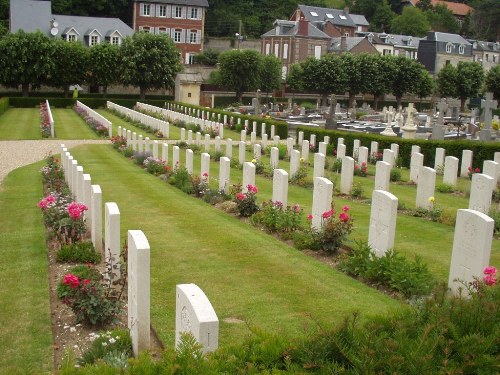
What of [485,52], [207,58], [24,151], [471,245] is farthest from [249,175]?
[485,52]

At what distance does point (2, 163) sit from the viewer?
20.9 meters

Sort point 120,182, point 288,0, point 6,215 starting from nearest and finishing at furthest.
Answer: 1. point 6,215
2. point 120,182
3. point 288,0

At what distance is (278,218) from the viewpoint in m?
11.1

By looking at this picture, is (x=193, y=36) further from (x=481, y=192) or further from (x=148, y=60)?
(x=481, y=192)

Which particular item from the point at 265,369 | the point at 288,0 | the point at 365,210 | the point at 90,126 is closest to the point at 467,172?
the point at 365,210

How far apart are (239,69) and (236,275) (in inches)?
1899

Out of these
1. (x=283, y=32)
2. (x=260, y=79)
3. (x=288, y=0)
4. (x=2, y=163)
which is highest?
(x=288, y=0)

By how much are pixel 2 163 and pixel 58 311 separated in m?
15.2

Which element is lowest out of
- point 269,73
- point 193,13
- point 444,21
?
point 269,73


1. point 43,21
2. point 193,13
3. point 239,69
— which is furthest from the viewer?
point 193,13

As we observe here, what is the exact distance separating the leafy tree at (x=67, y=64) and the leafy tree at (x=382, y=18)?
5758cm

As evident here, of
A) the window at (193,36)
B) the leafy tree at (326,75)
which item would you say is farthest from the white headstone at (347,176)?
the window at (193,36)

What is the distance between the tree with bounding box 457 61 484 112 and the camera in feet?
202

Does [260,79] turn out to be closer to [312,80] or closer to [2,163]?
[312,80]
